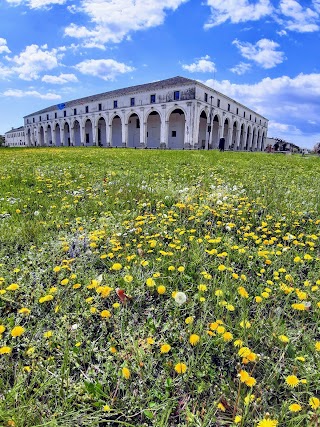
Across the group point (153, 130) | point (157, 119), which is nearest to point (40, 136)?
point (153, 130)

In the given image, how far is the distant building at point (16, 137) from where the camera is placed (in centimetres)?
9985

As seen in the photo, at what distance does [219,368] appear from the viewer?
148 centimetres

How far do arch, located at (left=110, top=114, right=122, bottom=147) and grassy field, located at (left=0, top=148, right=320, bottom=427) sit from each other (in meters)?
54.9

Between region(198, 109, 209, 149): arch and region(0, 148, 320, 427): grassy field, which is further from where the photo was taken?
region(198, 109, 209, 149): arch

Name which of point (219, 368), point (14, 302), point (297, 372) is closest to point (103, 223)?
point (14, 302)

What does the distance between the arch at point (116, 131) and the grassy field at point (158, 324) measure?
A: 180 ft

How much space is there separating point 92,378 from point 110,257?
1064 mm

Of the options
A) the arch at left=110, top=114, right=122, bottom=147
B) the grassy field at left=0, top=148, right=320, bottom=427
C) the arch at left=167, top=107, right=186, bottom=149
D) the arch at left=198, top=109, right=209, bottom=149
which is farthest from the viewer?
the arch at left=110, top=114, right=122, bottom=147

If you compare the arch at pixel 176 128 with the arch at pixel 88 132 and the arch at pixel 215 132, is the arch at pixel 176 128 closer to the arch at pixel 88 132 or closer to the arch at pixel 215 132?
the arch at pixel 215 132

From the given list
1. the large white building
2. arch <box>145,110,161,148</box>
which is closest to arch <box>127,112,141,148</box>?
the large white building

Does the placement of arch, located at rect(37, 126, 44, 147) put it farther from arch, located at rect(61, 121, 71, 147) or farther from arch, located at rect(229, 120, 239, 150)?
arch, located at rect(229, 120, 239, 150)

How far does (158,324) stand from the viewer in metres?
1.75

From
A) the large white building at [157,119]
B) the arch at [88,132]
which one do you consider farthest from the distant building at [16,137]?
the arch at [88,132]

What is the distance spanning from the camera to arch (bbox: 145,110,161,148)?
162ft
